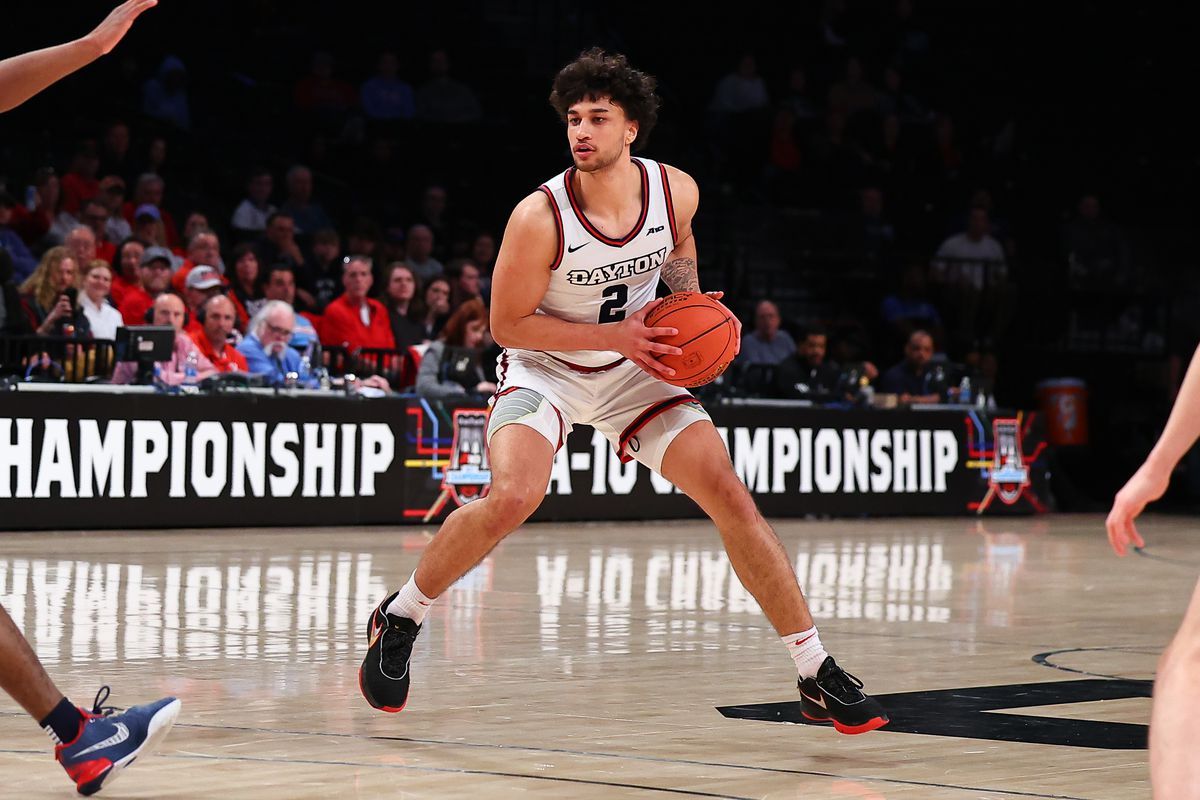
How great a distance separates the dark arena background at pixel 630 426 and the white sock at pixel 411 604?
0.30 meters

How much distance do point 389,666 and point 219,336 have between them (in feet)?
26.8

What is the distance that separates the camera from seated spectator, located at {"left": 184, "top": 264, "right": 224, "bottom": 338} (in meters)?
13.6

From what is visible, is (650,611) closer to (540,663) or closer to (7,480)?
(540,663)

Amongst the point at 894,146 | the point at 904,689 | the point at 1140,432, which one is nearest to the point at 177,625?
the point at 904,689

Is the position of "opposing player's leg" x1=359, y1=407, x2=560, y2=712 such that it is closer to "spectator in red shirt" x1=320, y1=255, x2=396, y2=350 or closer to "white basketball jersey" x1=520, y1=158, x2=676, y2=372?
"white basketball jersey" x1=520, y1=158, x2=676, y2=372

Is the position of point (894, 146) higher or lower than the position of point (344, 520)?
higher

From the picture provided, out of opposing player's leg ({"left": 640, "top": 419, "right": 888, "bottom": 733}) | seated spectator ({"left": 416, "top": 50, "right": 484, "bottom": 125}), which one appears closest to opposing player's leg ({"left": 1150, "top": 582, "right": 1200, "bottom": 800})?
opposing player's leg ({"left": 640, "top": 419, "right": 888, "bottom": 733})

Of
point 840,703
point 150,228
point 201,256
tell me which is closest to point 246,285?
point 201,256

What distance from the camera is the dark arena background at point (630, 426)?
5.62m

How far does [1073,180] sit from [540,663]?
17.9 meters

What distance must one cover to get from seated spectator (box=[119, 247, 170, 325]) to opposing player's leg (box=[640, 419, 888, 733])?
8666 mm

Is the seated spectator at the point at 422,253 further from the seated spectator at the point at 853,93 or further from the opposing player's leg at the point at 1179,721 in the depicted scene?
the opposing player's leg at the point at 1179,721

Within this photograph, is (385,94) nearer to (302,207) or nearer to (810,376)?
(302,207)

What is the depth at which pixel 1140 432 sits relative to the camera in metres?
20.0
